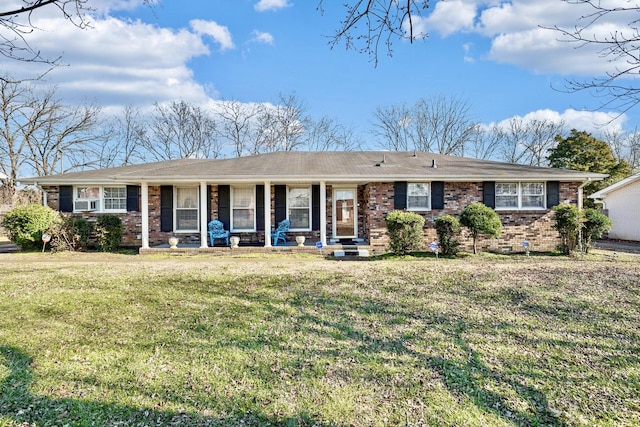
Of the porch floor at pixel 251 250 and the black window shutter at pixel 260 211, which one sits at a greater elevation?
the black window shutter at pixel 260 211

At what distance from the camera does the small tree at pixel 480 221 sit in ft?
37.6

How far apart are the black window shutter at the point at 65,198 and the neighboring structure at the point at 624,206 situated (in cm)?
2443

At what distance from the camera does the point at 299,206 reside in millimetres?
14047

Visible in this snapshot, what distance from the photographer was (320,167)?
13.6 m

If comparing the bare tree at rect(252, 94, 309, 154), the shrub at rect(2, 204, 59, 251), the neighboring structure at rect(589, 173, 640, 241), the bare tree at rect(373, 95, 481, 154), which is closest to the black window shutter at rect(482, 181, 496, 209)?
the neighboring structure at rect(589, 173, 640, 241)

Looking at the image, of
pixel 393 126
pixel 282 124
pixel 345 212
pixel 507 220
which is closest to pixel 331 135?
pixel 282 124

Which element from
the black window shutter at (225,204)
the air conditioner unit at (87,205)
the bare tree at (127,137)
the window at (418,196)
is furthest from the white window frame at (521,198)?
the bare tree at (127,137)

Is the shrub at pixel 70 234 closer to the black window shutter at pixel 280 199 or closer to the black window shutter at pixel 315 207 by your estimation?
the black window shutter at pixel 280 199

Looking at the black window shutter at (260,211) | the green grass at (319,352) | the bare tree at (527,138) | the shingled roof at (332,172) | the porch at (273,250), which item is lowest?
the green grass at (319,352)

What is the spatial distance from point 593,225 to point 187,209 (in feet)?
44.4

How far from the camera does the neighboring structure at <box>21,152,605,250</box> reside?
12594mm

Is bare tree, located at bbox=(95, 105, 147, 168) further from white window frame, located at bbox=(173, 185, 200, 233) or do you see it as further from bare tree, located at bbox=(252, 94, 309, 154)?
white window frame, located at bbox=(173, 185, 200, 233)

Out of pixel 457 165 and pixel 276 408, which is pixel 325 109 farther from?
pixel 276 408

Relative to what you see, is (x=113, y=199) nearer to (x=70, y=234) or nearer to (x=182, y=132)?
(x=70, y=234)
